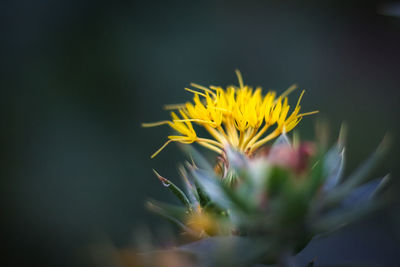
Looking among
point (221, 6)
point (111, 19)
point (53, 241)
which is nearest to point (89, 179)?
point (53, 241)

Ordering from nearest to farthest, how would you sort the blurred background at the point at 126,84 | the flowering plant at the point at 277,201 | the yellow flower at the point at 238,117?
the flowering plant at the point at 277,201, the yellow flower at the point at 238,117, the blurred background at the point at 126,84

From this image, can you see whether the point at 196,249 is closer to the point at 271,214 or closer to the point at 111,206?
the point at 271,214

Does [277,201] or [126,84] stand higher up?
[126,84]

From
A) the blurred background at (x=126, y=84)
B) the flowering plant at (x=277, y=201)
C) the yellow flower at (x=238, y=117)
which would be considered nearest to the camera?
the flowering plant at (x=277, y=201)

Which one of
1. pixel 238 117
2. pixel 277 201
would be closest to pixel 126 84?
pixel 238 117

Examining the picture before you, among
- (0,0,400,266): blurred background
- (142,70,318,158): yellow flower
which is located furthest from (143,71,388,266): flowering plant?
(0,0,400,266): blurred background

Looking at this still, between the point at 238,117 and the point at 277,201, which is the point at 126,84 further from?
the point at 277,201

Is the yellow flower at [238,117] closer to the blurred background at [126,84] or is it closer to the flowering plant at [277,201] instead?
the flowering plant at [277,201]

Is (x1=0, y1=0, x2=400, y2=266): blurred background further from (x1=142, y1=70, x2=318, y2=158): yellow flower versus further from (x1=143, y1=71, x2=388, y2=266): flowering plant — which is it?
(x1=143, y1=71, x2=388, y2=266): flowering plant

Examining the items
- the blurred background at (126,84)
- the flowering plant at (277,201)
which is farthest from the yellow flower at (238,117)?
the blurred background at (126,84)
